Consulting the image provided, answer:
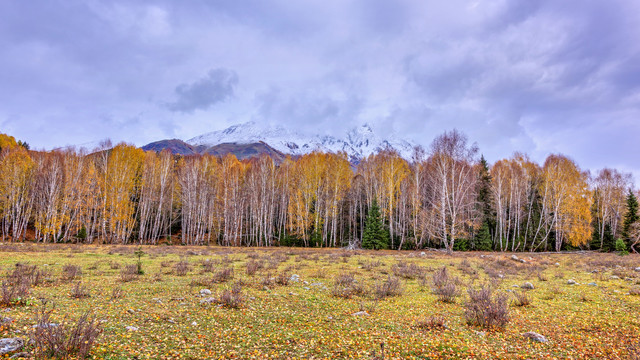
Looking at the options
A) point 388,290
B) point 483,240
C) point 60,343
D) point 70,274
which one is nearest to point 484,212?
point 483,240

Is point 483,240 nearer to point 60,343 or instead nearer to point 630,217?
point 630,217

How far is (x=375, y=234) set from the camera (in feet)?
137

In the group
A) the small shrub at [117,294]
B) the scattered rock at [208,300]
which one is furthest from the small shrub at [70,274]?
the scattered rock at [208,300]

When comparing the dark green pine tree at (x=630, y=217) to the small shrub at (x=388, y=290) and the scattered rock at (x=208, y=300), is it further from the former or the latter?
the scattered rock at (x=208, y=300)

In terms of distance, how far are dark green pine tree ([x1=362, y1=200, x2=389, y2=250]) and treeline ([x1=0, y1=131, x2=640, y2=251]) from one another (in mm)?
293

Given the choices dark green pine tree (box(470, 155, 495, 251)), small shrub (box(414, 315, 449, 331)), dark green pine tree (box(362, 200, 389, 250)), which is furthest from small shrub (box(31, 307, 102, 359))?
dark green pine tree (box(470, 155, 495, 251))

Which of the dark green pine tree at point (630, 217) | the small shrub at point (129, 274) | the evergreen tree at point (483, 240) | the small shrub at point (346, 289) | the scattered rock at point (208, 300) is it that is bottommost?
the evergreen tree at point (483, 240)

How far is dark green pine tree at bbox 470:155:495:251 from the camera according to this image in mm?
44156

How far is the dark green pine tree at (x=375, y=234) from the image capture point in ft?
136

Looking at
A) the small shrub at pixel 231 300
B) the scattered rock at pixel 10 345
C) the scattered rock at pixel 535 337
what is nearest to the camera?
the scattered rock at pixel 10 345

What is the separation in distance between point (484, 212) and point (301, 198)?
3143 cm

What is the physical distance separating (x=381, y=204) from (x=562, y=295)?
3451 centimetres

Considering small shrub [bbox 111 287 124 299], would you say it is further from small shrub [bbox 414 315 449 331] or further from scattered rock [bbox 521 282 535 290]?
scattered rock [bbox 521 282 535 290]

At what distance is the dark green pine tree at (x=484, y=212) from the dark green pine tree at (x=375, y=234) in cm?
1429
